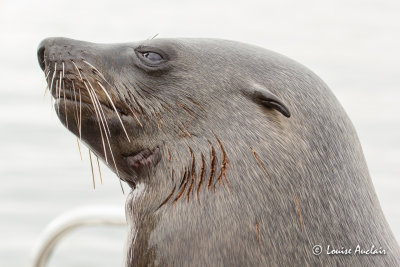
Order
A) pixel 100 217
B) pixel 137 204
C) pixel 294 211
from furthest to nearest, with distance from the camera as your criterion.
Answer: pixel 100 217, pixel 137 204, pixel 294 211

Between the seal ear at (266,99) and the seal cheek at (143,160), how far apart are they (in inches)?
16.8

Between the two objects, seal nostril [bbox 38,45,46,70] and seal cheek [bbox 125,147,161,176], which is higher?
seal nostril [bbox 38,45,46,70]

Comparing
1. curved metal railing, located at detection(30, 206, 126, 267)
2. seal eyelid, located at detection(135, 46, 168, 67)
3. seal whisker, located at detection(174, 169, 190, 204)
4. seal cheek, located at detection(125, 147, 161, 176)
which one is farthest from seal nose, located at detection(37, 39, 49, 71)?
curved metal railing, located at detection(30, 206, 126, 267)

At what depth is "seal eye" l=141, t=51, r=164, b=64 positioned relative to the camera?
11.0 ft

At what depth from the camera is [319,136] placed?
317cm

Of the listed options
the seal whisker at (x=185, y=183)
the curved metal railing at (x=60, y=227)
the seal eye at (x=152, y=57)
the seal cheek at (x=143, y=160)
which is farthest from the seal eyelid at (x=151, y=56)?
the curved metal railing at (x=60, y=227)

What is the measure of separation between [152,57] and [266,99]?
52cm

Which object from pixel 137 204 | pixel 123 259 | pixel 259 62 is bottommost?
pixel 123 259

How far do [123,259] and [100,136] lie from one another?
0.49 metres

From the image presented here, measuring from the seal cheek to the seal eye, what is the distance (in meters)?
0.38

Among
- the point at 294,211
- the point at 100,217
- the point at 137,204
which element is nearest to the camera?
the point at 294,211

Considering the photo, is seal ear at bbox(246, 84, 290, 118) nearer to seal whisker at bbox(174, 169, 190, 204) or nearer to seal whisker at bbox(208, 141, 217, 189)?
seal whisker at bbox(208, 141, 217, 189)

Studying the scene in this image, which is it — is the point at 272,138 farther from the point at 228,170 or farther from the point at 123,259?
the point at 123,259

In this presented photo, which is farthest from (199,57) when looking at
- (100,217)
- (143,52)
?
Result: (100,217)
